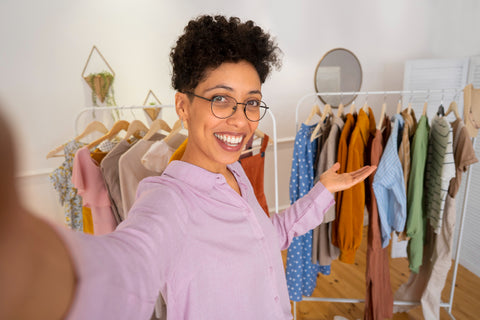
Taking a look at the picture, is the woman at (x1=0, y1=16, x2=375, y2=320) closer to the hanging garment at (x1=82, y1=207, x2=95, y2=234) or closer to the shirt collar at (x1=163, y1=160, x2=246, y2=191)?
the shirt collar at (x1=163, y1=160, x2=246, y2=191)

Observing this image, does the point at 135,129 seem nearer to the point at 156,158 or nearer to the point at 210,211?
the point at 156,158

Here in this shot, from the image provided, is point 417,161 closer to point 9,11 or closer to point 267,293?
point 267,293

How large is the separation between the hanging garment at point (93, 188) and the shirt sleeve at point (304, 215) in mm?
959

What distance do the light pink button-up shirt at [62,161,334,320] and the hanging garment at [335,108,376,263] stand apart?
78cm

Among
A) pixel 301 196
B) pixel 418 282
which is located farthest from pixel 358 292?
pixel 301 196

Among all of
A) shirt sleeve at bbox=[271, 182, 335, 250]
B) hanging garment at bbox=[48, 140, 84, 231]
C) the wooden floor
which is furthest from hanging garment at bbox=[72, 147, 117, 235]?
the wooden floor

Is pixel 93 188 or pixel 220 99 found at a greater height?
pixel 220 99

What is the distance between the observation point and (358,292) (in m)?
2.30

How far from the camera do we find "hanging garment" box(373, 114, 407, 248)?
143 centimetres

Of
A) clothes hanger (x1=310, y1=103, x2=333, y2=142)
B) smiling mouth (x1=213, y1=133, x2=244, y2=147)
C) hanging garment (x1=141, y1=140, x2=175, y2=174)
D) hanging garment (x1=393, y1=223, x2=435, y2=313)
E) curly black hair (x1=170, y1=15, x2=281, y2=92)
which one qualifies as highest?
curly black hair (x1=170, y1=15, x2=281, y2=92)

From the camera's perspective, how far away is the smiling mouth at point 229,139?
2.41 feet

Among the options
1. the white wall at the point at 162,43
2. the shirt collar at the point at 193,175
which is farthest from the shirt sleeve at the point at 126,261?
the white wall at the point at 162,43

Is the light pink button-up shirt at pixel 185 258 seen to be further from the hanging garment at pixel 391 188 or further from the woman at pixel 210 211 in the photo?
the hanging garment at pixel 391 188

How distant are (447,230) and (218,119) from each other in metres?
1.62
